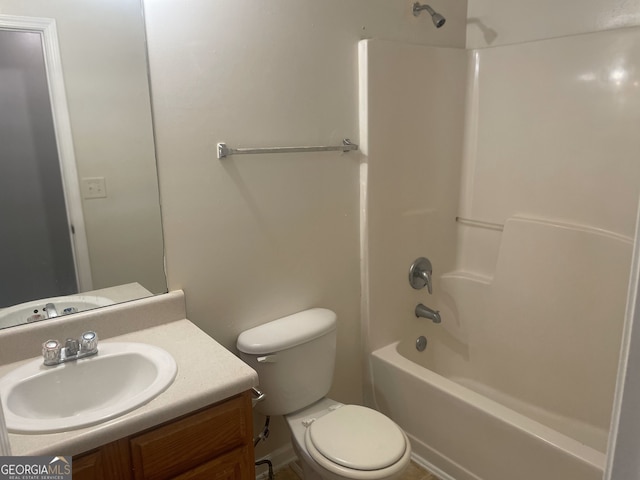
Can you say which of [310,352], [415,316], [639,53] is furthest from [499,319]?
[639,53]

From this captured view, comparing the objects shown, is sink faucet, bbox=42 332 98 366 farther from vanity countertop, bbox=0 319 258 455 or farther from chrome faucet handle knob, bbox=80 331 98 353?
vanity countertop, bbox=0 319 258 455

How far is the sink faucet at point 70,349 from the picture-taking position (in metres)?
1.26

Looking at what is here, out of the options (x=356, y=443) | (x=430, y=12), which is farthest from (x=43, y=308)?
(x=430, y=12)

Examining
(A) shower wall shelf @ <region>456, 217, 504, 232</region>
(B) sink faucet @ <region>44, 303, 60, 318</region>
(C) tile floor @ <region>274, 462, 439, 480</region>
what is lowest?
(C) tile floor @ <region>274, 462, 439, 480</region>

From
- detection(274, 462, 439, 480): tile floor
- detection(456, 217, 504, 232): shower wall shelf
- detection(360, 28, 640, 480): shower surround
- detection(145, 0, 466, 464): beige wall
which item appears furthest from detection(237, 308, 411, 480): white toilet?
detection(456, 217, 504, 232): shower wall shelf

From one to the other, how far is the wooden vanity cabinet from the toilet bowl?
0.29 meters

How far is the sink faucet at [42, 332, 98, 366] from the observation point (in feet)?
4.13

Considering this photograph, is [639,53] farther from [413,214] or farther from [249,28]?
[249,28]

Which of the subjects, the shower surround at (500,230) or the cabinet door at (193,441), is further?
the shower surround at (500,230)

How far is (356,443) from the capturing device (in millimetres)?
1534

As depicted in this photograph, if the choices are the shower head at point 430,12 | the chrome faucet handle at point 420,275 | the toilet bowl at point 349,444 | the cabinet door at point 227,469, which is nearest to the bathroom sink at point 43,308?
the cabinet door at point 227,469

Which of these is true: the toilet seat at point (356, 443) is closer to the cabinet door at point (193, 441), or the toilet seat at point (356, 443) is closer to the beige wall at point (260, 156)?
the cabinet door at point (193, 441)

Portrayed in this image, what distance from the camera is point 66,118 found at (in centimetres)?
139

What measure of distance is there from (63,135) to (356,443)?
1.34m
